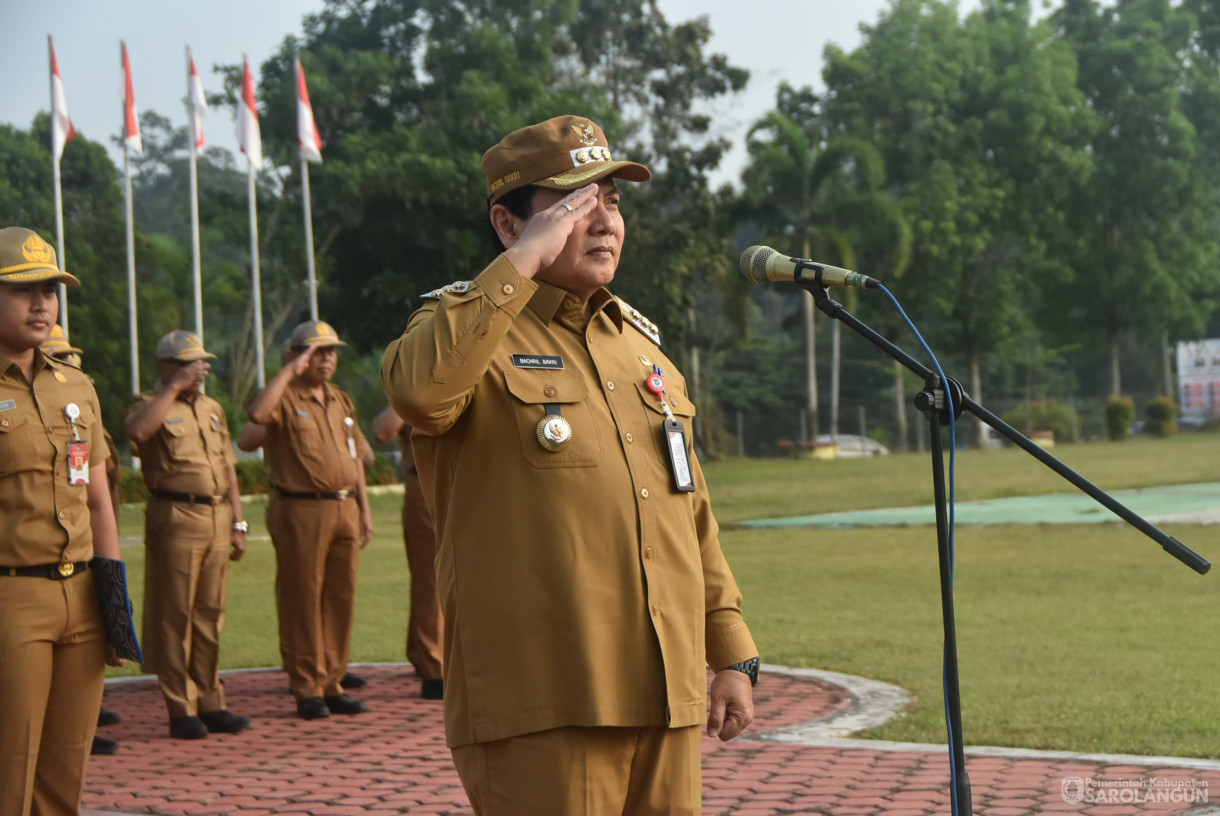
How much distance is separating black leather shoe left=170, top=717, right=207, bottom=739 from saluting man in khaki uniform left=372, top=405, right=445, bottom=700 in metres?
1.37

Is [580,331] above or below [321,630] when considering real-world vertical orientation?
above

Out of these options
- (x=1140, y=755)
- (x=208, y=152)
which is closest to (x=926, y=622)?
(x=1140, y=755)

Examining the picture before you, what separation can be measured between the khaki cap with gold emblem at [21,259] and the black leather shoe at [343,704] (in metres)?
3.85

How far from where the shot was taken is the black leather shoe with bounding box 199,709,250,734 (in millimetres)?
7609

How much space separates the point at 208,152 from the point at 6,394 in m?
69.0

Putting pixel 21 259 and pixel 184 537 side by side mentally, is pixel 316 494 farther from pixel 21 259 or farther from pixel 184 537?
pixel 21 259

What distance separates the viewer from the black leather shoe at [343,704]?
8008mm

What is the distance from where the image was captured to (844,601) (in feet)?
40.3

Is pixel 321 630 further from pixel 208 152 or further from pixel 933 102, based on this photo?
pixel 208 152

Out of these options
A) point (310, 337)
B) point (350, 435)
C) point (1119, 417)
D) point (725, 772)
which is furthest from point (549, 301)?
point (1119, 417)

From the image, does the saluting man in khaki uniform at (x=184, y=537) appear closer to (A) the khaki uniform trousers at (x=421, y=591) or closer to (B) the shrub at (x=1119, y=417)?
(A) the khaki uniform trousers at (x=421, y=591)

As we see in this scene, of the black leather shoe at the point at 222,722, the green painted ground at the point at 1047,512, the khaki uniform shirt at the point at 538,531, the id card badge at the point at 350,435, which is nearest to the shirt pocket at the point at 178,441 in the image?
the id card badge at the point at 350,435

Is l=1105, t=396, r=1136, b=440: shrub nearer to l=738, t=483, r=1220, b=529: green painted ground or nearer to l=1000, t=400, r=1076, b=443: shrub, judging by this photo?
l=1000, t=400, r=1076, b=443: shrub

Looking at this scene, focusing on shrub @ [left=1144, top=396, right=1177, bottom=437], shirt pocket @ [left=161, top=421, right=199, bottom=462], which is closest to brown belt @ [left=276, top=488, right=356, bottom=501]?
shirt pocket @ [left=161, top=421, right=199, bottom=462]
